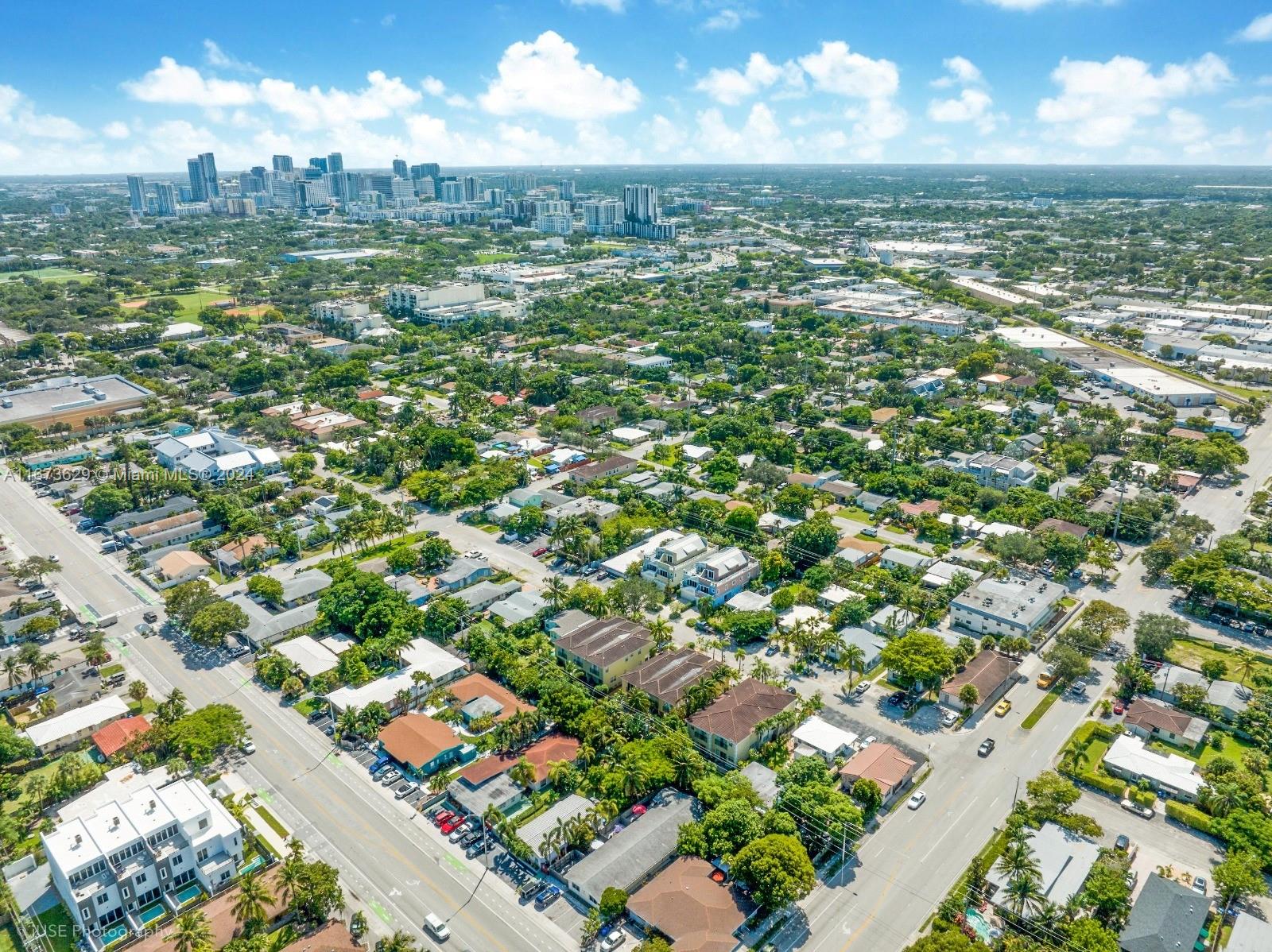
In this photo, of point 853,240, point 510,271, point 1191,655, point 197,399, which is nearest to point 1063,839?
point 1191,655

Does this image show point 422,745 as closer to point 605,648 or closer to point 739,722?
point 605,648

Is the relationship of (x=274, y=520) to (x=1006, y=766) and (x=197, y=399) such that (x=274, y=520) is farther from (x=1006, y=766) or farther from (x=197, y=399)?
(x=1006, y=766)

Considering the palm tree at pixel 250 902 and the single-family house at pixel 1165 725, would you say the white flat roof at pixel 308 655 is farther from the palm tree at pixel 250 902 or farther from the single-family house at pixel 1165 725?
the single-family house at pixel 1165 725

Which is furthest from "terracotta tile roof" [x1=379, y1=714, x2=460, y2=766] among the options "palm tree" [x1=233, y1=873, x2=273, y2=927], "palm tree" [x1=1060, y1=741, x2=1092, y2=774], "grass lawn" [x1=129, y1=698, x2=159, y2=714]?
"palm tree" [x1=1060, y1=741, x2=1092, y2=774]

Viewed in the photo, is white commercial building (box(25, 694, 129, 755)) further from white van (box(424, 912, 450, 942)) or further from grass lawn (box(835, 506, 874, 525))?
grass lawn (box(835, 506, 874, 525))

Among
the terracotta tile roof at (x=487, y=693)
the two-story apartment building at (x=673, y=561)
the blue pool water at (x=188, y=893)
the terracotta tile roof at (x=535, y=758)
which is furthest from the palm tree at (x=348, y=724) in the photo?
the two-story apartment building at (x=673, y=561)
